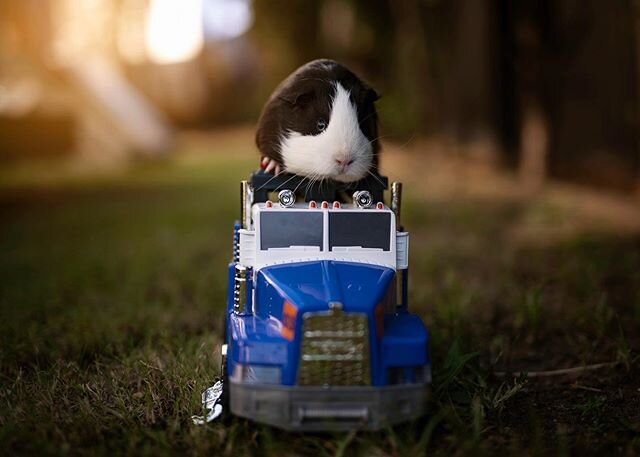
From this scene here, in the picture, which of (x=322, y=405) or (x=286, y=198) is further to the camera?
(x=286, y=198)

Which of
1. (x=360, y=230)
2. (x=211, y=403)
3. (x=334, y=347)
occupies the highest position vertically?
(x=360, y=230)

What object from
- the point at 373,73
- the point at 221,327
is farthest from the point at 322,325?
the point at 373,73

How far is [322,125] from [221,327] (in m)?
1.88

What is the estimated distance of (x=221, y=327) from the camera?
4949mm

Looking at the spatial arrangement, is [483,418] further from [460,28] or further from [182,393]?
[460,28]

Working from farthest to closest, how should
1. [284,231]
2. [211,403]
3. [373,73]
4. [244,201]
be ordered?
[373,73]
[244,201]
[284,231]
[211,403]

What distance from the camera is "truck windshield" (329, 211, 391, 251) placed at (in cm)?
354

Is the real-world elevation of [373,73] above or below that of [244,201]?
above

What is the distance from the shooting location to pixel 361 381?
3031 mm

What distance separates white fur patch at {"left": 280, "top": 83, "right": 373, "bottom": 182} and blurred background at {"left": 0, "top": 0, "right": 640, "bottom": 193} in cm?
320

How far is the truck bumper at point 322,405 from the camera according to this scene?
117 inches

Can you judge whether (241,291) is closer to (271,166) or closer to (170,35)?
(271,166)

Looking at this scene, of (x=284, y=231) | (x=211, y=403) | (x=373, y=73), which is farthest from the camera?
(x=373, y=73)

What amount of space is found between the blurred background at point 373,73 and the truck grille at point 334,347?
3989 mm
